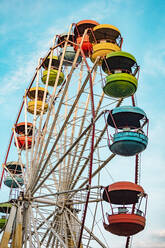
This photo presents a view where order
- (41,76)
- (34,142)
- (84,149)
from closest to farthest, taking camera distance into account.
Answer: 1. (84,149)
2. (34,142)
3. (41,76)

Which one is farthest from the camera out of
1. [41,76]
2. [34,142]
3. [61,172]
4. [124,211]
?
[41,76]

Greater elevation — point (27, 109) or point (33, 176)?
point (27, 109)

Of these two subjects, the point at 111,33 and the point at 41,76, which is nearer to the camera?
the point at 111,33

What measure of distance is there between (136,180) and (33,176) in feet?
19.9

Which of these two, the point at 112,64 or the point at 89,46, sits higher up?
the point at 89,46

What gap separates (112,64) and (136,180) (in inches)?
269

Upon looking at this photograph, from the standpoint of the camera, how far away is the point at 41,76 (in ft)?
81.7

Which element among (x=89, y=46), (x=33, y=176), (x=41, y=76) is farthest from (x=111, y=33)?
(x=33, y=176)

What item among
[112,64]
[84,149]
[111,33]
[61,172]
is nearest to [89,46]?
[111,33]

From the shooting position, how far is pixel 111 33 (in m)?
21.2

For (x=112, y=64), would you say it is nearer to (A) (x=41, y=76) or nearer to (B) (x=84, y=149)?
(B) (x=84, y=149)

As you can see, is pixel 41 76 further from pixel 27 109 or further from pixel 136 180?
pixel 136 180

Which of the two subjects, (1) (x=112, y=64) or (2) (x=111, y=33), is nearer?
(1) (x=112, y=64)

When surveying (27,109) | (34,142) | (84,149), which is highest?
(27,109)
